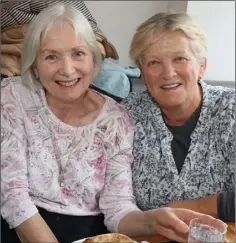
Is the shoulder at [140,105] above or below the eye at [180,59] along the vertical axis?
below

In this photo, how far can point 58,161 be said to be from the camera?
3.55 ft

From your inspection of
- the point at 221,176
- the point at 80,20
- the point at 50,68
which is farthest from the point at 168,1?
the point at 221,176

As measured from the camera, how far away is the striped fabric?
41.7 inches

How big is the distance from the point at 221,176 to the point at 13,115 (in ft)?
1.75

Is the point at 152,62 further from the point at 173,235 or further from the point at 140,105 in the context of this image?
the point at 173,235

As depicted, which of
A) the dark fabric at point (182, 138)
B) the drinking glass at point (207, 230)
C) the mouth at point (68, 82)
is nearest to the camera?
the drinking glass at point (207, 230)

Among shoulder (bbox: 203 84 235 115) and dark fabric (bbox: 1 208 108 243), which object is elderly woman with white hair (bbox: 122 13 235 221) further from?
dark fabric (bbox: 1 208 108 243)

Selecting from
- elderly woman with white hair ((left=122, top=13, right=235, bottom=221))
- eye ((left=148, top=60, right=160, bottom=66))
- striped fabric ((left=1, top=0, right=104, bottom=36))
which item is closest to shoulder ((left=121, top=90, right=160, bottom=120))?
elderly woman with white hair ((left=122, top=13, right=235, bottom=221))

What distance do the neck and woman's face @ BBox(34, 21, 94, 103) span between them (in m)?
0.25

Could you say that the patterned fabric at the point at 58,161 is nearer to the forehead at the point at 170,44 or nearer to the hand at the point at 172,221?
the hand at the point at 172,221

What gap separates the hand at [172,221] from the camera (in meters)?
1.01

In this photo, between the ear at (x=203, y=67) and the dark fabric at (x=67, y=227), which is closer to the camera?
the dark fabric at (x=67, y=227)

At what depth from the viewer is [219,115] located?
119 centimetres

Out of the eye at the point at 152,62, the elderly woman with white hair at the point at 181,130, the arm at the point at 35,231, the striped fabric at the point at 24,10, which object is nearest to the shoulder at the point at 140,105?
the elderly woman with white hair at the point at 181,130
